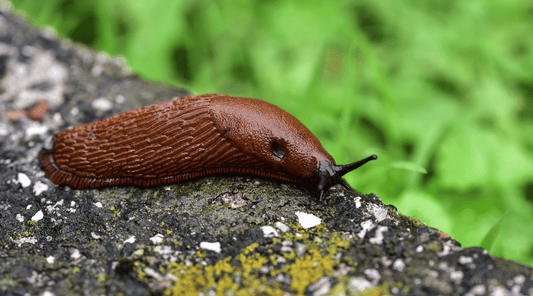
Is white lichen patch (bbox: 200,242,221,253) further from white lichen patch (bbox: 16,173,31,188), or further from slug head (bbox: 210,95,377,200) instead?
white lichen patch (bbox: 16,173,31,188)

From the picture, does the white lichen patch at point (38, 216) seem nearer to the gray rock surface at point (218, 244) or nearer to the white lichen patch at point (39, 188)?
the gray rock surface at point (218, 244)

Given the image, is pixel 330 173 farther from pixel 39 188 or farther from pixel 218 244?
pixel 39 188

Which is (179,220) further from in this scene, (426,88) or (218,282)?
(426,88)

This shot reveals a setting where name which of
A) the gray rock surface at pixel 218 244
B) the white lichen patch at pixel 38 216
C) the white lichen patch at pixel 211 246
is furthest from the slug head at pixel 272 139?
the white lichen patch at pixel 38 216

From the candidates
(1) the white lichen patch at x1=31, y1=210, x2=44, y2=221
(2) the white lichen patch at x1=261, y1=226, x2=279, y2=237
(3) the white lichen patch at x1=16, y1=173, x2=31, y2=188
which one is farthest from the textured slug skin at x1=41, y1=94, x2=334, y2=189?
(2) the white lichen patch at x1=261, y1=226, x2=279, y2=237

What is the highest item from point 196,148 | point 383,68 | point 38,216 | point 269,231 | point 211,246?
point 383,68

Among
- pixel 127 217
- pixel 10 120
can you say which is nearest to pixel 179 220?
pixel 127 217

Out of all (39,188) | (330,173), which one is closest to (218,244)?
(330,173)
